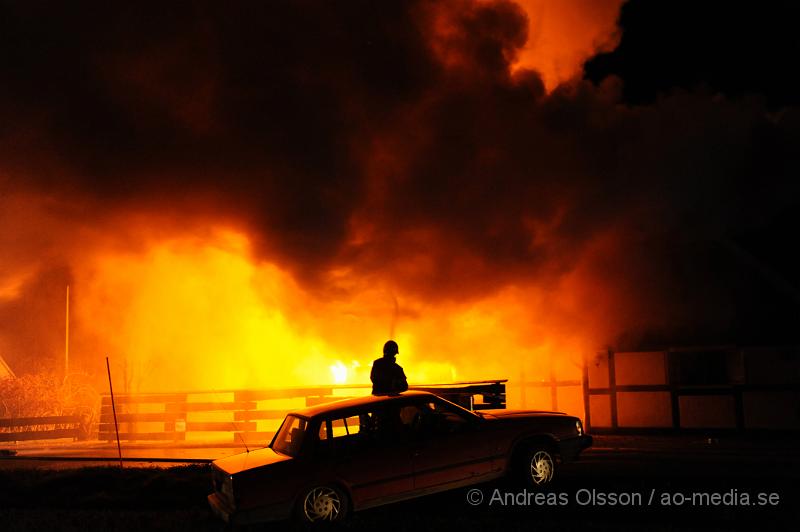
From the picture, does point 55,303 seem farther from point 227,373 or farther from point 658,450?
point 658,450

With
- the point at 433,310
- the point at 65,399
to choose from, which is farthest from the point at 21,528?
the point at 65,399

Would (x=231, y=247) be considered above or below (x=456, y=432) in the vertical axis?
above

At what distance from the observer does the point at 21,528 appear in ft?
23.7

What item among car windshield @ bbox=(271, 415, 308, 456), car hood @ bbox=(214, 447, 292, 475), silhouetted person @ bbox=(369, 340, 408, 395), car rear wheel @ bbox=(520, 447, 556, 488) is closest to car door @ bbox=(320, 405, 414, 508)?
car windshield @ bbox=(271, 415, 308, 456)

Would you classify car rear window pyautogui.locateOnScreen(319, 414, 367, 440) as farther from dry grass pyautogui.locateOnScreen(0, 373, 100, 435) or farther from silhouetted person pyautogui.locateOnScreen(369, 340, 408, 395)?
dry grass pyautogui.locateOnScreen(0, 373, 100, 435)

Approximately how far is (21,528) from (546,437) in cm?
547

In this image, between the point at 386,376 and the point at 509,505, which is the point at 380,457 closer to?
the point at 509,505

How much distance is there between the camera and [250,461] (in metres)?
7.33

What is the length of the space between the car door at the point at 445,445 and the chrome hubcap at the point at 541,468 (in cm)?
54

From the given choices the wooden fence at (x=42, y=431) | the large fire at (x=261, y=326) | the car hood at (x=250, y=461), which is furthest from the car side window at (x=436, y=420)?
the wooden fence at (x=42, y=431)

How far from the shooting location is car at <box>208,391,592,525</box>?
6.88m

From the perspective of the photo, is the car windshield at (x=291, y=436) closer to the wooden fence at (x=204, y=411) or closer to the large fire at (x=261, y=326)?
the wooden fence at (x=204, y=411)

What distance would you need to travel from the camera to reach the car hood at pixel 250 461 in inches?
277

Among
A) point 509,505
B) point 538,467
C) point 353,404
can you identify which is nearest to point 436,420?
point 353,404
